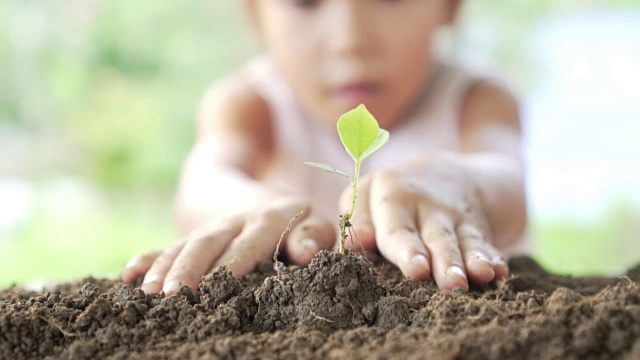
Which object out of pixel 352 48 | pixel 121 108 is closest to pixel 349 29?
pixel 352 48

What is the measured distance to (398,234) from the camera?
832mm

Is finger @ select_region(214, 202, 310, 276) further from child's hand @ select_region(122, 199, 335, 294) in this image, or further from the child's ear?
the child's ear

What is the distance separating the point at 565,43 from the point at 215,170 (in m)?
2.57

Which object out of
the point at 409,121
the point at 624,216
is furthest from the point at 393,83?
the point at 624,216

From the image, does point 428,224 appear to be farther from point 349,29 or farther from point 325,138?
point 325,138

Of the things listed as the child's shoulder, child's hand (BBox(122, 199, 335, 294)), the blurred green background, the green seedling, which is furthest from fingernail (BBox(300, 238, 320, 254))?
the blurred green background

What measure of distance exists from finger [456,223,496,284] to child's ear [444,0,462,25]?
0.99 meters

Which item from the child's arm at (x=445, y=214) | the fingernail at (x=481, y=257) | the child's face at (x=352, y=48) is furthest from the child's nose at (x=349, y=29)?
the fingernail at (x=481, y=257)

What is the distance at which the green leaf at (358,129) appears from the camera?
0.65 metres

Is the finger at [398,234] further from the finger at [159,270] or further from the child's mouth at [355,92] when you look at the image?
the child's mouth at [355,92]

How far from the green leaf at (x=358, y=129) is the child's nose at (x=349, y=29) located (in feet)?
2.47

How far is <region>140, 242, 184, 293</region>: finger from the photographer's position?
0.78 m

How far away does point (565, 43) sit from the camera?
3383mm

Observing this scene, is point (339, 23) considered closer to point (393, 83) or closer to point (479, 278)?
point (393, 83)
